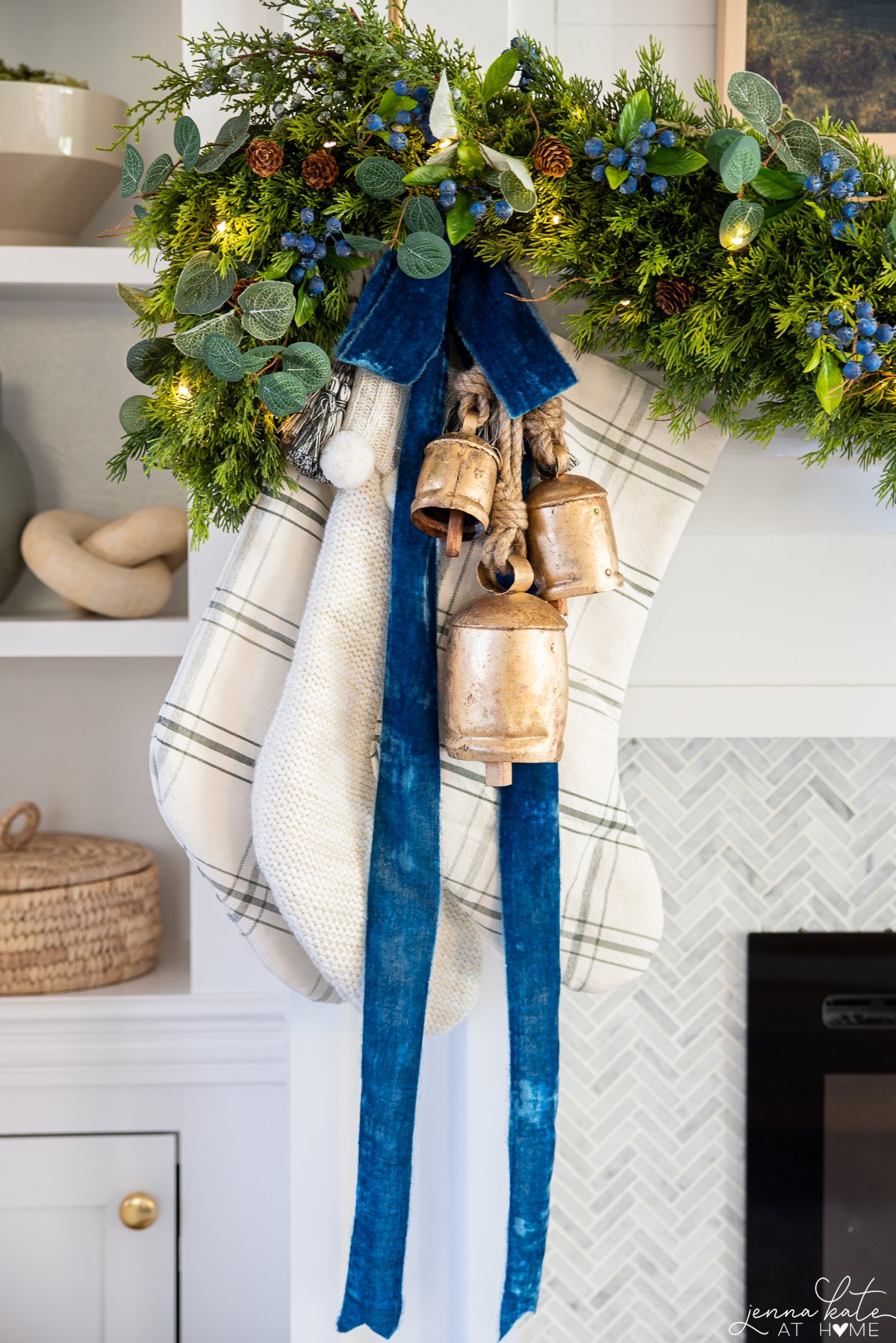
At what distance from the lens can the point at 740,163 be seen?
575mm

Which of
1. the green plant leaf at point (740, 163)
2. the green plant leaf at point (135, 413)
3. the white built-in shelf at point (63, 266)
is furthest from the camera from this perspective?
the white built-in shelf at point (63, 266)

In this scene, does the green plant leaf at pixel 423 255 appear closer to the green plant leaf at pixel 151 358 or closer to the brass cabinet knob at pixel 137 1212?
the green plant leaf at pixel 151 358

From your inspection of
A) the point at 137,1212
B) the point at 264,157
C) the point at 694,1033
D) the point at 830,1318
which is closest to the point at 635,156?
the point at 264,157

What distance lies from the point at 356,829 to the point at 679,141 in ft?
1.56

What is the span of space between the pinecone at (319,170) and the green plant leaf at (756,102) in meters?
0.24

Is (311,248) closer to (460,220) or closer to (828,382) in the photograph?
(460,220)

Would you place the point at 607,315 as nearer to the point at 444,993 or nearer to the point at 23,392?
the point at 444,993

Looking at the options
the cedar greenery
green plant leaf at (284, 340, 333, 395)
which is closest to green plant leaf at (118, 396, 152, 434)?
the cedar greenery

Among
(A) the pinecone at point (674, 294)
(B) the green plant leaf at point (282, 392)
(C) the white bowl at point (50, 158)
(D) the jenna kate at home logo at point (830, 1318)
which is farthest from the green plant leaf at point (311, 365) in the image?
(D) the jenna kate at home logo at point (830, 1318)

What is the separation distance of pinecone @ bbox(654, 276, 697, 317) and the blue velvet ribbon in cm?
7

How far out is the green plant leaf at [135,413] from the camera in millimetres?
686

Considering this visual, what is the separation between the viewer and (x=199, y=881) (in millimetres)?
1074

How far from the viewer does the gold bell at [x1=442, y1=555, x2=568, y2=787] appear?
1.90 ft

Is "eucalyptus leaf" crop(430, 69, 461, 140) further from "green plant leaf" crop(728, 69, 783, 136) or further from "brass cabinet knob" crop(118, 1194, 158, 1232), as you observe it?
"brass cabinet knob" crop(118, 1194, 158, 1232)
